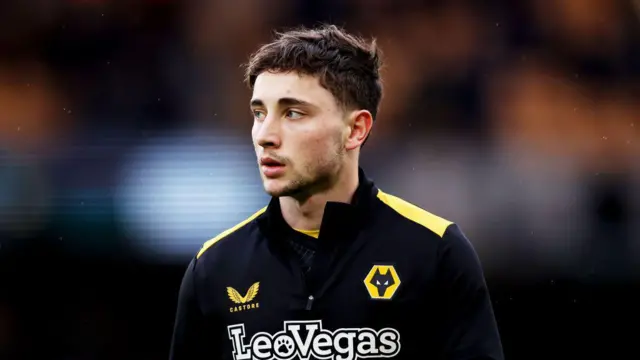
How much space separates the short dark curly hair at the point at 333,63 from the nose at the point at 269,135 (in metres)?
0.16

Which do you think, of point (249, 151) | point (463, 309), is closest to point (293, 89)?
point (463, 309)

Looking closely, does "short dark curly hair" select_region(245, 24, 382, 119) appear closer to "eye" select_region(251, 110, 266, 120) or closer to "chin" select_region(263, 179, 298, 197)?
"eye" select_region(251, 110, 266, 120)

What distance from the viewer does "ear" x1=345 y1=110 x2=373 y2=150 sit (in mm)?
2643

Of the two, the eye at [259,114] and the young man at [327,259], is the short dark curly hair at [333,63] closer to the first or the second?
the young man at [327,259]

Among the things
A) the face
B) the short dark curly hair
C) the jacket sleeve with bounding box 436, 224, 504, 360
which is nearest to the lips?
the face

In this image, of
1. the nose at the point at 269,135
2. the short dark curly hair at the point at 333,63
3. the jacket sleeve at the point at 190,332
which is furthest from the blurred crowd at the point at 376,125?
the nose at the point at 269,135

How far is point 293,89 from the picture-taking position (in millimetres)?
2539

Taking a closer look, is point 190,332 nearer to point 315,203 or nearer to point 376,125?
point 315,203

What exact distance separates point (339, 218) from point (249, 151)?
2.41 meters

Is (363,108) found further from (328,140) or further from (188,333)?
(188,333)

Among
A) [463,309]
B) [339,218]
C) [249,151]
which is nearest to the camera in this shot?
A: [463,309]

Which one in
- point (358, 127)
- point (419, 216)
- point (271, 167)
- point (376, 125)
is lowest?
point (419, 216)

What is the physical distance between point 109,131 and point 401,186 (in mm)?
1621

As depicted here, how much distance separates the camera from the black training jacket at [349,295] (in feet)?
8.26
